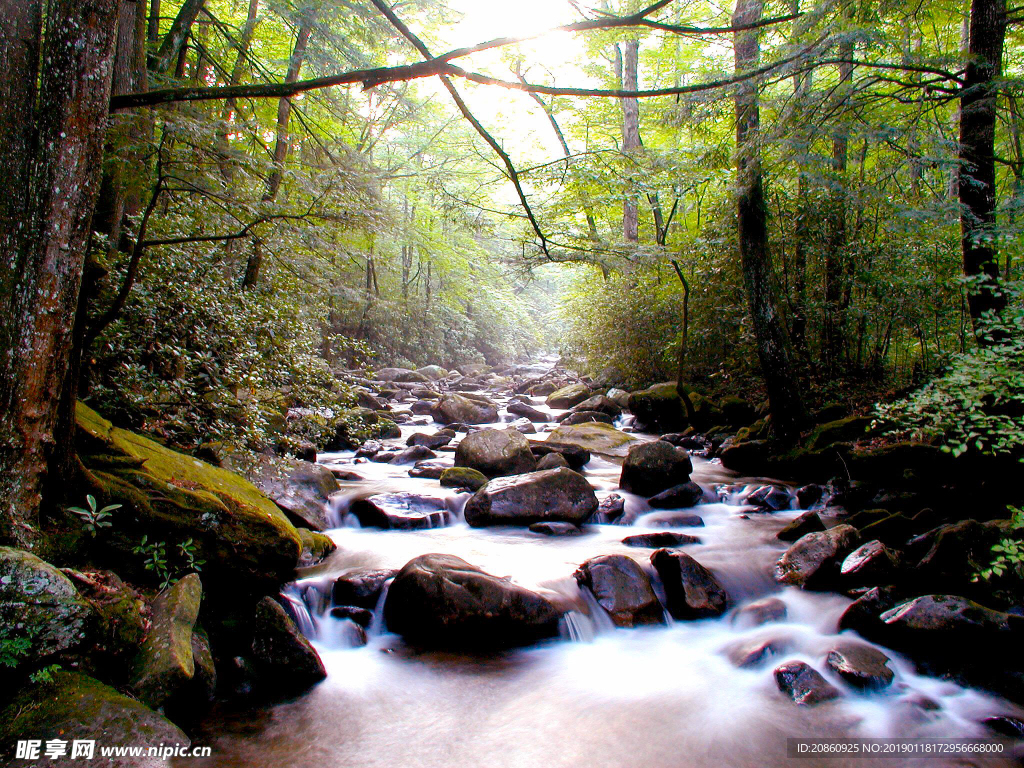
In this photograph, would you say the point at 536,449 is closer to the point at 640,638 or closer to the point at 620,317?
the point at 640,638

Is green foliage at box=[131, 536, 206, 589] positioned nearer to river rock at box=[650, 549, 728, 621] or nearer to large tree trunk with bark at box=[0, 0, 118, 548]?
large tree trunk with bark at box=[0, 0, 118, 548]

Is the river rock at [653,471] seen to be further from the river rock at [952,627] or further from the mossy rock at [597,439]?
the river rock at [952,627]

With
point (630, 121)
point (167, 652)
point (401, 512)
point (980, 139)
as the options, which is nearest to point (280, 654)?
point (167, 652)

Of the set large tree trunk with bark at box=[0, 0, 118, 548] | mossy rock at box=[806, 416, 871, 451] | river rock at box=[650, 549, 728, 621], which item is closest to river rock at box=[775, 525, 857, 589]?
river rock at box=[650, 549, 728, 621]

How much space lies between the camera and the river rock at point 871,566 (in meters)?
4.90

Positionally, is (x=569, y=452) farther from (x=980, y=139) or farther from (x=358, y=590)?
(x=980, y=139)

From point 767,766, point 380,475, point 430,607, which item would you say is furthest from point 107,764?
point 380,475

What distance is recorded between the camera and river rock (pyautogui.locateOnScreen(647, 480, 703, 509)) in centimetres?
769

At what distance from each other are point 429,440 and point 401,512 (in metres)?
4.36

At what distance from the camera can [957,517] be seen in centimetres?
571

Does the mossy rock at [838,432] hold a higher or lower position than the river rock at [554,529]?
higher

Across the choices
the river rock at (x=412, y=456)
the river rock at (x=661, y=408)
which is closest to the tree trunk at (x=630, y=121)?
the river rock at (x=661, y=408)

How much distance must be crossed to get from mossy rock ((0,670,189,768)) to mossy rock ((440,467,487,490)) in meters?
5.48

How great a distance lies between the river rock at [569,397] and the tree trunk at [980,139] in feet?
37.6
